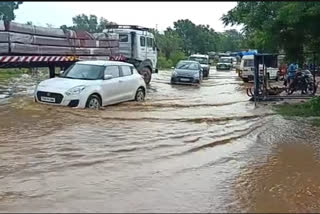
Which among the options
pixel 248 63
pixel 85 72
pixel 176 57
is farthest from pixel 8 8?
pixel 85 72

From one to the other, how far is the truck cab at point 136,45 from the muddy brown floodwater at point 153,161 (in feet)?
34.3

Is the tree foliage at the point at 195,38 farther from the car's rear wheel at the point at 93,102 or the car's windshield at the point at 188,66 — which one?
the car's rear wheel at the point at 93,102

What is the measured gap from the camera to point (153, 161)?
837 centimetres

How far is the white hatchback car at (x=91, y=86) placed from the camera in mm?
13602

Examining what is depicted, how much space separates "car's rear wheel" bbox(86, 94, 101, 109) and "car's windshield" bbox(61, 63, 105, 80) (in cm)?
63

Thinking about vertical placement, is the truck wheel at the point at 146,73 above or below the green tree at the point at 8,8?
below

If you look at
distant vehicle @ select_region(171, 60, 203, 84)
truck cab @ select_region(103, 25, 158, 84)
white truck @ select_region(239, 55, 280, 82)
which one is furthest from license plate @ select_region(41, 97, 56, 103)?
white truck @ select_region(239, 55, 280, 82)

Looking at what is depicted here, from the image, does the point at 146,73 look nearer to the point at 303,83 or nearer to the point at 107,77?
the point at 303,83

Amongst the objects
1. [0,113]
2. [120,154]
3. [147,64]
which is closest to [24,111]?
[0,113]

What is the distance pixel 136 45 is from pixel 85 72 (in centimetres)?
1005

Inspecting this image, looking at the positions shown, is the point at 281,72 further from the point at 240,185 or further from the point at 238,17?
the point at 240,185

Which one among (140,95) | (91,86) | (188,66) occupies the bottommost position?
(140,95)

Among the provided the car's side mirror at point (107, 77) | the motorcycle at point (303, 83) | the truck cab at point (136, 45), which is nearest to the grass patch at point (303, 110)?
the motorcycle at point (303, 83)

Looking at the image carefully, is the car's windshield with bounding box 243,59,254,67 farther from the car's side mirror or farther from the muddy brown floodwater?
the car's side mirror
